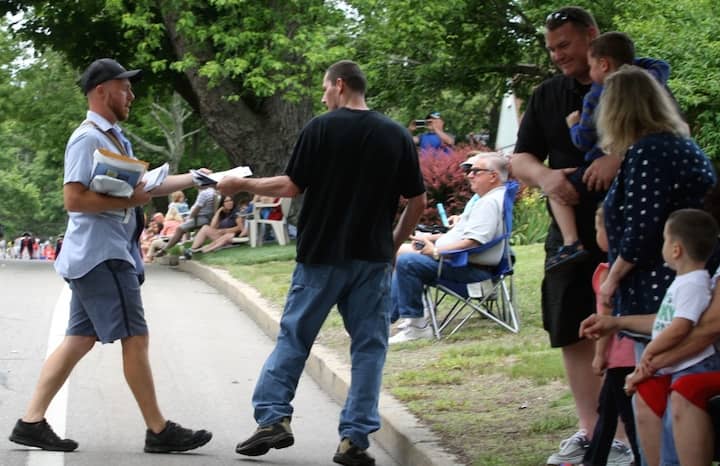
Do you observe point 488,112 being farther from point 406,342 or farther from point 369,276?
point 369,276

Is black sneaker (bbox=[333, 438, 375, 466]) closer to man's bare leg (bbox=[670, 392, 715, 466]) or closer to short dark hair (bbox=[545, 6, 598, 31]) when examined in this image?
man's bare leg (bbox=[670, 392, 715, 466])

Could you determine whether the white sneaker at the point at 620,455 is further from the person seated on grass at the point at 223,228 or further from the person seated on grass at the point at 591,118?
the person seated on grass at the point at 223,228

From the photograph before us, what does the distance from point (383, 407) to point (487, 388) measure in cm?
86

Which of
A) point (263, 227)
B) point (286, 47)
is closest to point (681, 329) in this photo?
point (286, 47)

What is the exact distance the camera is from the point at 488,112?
40.5 metres

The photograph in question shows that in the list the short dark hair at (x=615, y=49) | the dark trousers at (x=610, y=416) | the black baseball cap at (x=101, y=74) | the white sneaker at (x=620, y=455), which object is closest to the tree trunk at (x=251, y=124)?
the black baseball cap at (x=101, y=74)

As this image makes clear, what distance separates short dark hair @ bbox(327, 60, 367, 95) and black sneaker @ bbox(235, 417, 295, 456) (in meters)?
1.77

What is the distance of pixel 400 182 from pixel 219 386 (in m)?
3.16

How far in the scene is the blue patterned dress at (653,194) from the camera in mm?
5230

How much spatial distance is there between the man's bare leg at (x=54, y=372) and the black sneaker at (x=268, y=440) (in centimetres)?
100

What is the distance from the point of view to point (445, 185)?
19.8 metres

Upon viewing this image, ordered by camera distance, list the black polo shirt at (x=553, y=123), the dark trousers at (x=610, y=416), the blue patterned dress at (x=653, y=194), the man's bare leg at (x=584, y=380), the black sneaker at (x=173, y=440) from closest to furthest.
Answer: the blue patterned dress at (x=653, y=194) → the dark trousers at (x=610, y=416) → the black polo shirt at (x=553, y=123) → the man's bare leg at (x=584, y=380) → the black sneaker at (x=173, y=440)

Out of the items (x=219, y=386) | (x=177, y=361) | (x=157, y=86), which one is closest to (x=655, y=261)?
(x=219, y=386)

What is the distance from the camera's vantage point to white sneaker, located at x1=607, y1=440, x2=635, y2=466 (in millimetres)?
6102
